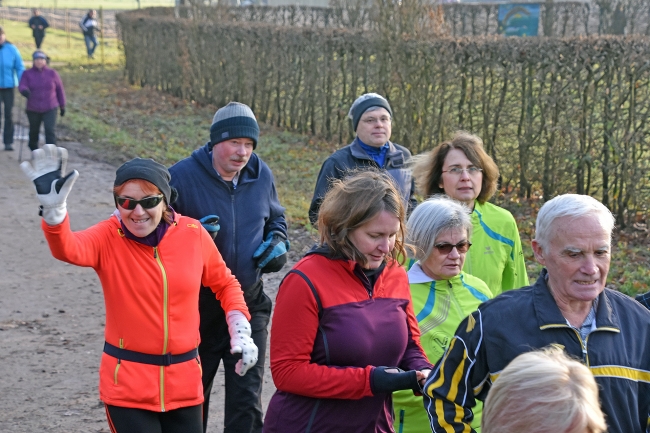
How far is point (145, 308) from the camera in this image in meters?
3.89

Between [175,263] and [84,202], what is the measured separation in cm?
831

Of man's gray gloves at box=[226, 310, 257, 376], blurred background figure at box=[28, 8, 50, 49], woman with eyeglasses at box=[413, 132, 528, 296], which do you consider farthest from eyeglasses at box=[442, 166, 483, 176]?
blurred background figure at box=[28, 8, 50, 49]

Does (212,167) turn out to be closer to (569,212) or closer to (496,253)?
(496,253)

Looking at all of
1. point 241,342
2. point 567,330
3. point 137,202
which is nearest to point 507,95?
point 241,342

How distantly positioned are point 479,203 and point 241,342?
5.80ft

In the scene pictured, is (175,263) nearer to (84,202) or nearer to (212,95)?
(84,202)

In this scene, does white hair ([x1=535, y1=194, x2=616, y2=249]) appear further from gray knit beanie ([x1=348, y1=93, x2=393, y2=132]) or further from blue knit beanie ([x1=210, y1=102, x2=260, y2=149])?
gray knit beanie ([x1=348, y1=93, x2=393, y2=132])

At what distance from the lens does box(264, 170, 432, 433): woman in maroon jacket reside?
132 inches

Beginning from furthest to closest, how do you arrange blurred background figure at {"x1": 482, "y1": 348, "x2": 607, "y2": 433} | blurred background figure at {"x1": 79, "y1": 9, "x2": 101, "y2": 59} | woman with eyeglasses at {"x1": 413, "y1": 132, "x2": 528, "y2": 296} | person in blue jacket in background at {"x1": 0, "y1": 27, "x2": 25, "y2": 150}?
1. blurred background figure at {"x1": 79, "y1": 9, "x2": 101, "y2": 59}
2. person in blue jacket in background at {"x1": 0, "y1": 27, "x2": 25, "y2": 150}
3. woman with eyeglasses at {"x1": 413, "y1": 132, "x2": 528, "y2": 296}
4. blurred background figure at {"x1": 482, "y1": 348, "x2": 607, "y2": 433}

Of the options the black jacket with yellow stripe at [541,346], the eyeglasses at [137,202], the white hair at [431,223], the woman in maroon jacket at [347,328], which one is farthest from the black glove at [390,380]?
the eyeglasses at [137,202]

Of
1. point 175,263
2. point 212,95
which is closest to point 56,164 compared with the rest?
point 175,263

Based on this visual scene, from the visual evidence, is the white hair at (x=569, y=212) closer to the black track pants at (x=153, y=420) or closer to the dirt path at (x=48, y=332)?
the black track pants at (x=153, y=420)

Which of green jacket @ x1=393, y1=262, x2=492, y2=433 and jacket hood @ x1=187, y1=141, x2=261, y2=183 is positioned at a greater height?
jacket hood @ x1=187, y1=141, x2=261, y2=183

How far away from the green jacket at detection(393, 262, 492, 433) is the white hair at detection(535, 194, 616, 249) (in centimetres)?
94
